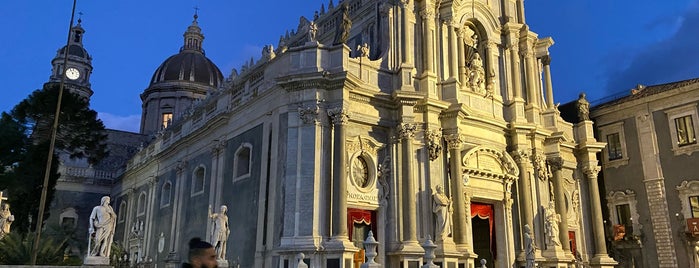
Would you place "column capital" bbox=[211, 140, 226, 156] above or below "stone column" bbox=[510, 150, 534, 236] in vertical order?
above

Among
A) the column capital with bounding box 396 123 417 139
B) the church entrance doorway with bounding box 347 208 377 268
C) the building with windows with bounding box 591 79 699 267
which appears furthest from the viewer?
the building with windows with bounding box 591 79 699 267

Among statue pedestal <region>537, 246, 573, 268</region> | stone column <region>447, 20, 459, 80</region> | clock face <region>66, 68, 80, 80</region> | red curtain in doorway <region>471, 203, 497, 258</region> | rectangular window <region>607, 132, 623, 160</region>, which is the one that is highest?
clock face <region>66, 68, 80, 80</region>

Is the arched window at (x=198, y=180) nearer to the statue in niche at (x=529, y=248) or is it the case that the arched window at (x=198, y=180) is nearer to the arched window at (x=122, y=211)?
the arched window at (x=122, y=211)

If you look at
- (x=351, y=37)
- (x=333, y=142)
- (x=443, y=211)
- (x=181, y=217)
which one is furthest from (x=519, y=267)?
(x=181, y=217)

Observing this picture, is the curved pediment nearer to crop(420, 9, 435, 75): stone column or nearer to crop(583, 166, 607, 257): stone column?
crop(420, 9, 435, 75): stone column

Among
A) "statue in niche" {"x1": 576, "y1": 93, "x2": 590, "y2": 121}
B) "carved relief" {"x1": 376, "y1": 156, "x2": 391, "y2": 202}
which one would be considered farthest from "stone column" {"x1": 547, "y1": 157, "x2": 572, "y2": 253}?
"carved relief" {"x1": 376, "y1": 156, "x2": 391, "y2": 202}

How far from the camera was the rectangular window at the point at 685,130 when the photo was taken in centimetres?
2711

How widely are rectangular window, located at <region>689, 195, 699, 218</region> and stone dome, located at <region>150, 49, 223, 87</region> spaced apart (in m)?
41.3

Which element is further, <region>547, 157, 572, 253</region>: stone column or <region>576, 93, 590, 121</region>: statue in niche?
<region>576, 93, 590, 121</region>: statue in niche

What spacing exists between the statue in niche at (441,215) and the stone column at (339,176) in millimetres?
3754

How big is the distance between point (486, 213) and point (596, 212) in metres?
7.16

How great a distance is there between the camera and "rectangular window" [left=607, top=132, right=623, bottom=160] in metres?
30.0

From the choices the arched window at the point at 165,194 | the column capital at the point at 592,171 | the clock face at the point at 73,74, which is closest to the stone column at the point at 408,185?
the column capital at the point at 592,171

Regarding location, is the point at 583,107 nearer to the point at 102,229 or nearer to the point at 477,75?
the point at 477,75
